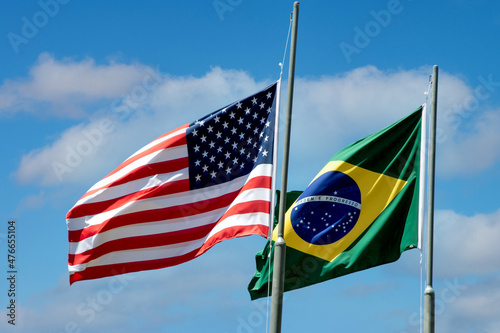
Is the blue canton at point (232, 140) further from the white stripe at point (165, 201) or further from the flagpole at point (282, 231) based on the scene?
the flagpole at point (282, 231)

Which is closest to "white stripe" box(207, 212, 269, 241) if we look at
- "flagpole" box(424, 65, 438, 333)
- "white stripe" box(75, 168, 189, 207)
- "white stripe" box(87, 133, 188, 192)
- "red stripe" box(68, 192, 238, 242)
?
"red stripe" box(68, 192, 238, 242)

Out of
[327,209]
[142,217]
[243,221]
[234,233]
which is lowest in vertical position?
[234,233]

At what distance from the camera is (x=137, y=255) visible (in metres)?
17.6

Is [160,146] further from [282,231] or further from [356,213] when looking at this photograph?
[356,213]

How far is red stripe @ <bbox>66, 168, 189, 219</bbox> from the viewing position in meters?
17.7

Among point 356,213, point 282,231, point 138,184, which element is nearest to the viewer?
point 282,231

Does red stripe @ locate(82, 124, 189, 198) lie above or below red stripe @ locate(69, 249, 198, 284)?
above

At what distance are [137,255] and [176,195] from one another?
164cm

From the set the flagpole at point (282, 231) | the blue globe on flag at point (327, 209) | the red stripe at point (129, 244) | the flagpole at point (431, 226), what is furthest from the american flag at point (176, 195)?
the flagpole at point (431, 226)

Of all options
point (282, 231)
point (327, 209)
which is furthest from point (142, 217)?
point (327, 209)

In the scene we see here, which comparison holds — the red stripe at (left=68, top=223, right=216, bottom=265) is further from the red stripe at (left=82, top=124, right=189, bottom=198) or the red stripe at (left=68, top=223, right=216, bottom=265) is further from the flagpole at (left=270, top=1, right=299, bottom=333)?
the flagpole at (left=270, top=1, right=299, bottom=333)

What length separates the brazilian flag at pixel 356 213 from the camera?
17531mm

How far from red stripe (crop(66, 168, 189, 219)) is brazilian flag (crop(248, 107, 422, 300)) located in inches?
99.6

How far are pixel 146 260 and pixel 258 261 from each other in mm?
2629
